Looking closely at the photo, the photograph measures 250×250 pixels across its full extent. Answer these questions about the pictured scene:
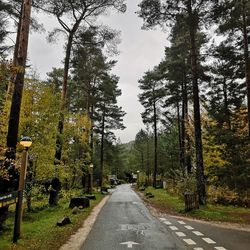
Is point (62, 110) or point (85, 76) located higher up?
point (85, 76)

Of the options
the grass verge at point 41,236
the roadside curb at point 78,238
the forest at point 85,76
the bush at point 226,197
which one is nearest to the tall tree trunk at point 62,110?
the forest at point 85,76

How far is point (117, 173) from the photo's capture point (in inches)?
3925

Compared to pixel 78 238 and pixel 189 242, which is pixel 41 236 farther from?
pixel 189 242

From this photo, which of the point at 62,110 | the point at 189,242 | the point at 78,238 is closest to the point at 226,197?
the point at 62,110

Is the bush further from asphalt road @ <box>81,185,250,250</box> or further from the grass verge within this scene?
the grass verge

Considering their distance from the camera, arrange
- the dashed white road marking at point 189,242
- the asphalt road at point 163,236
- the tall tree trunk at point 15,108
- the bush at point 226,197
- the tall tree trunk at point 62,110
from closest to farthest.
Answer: the asphalt road at point 163,236 → the dashed white road marking at point 189,242 → the tall tree trunk at point 15,108 → the tall tree trunk at point 62,110 → the bush at point 226,197

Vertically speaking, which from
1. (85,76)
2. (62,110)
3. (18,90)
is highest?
(85,76)

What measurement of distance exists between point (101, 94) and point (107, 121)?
671 cm

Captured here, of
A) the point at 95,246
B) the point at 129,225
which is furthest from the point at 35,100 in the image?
the point at 95,246

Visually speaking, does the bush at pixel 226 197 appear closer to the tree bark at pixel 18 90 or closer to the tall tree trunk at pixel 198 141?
the tall tree trunk at pixel 198 141

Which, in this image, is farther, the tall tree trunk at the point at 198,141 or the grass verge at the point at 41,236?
the tall tree trunk at the point at 198,141

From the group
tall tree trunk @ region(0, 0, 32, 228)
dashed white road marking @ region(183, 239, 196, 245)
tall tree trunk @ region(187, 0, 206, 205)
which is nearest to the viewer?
dashed white road marking @ region(183, 239, 196, 245)

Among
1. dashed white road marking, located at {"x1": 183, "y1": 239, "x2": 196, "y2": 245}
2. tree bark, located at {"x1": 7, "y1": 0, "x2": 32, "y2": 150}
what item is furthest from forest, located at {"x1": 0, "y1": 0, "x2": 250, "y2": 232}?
dashed white road marking, located at {"x1": 183, "y1": 239, "x2": 196, "y2": 245}

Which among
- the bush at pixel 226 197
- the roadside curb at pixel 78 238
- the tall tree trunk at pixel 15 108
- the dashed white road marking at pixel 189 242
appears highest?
the tall tree trunk at pixel 15 108
